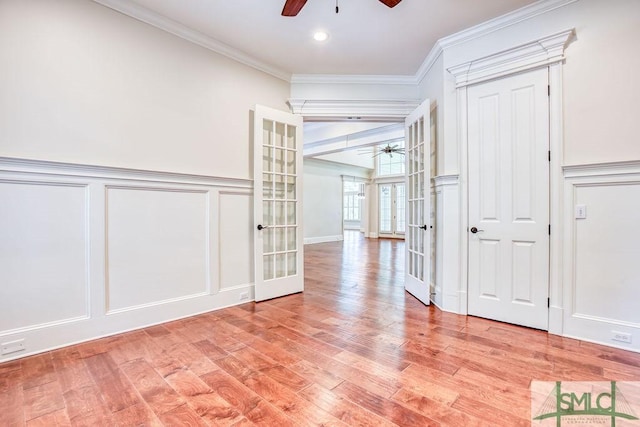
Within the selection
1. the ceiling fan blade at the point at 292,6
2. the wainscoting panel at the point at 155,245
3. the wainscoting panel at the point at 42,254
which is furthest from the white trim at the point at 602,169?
the wainscoting panel at the point at 42,254

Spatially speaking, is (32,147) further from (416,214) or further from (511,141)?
(511,141)

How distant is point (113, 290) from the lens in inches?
101

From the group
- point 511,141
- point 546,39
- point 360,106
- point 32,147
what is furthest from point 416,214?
point 32,147

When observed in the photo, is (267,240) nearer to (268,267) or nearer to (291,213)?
(268,267)

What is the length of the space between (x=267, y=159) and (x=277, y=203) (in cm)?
55

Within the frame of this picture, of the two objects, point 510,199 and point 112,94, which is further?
point 510,199

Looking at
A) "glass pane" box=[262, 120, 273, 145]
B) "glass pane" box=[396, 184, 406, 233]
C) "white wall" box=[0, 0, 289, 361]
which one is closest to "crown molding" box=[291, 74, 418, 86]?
"glass pane" box=[262, 120, 273, 145]

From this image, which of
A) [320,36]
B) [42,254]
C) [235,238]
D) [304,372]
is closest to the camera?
[304,372]

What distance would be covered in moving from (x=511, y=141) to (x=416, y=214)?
132cm

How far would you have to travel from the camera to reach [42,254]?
2.23 metres

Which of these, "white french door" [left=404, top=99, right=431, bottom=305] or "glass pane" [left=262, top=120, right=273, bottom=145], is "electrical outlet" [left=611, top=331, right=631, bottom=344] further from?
"glass pane" [left=262, top=120, right=273, bottom=145]

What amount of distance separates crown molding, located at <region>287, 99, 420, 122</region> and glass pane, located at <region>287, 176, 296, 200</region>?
2.83ft

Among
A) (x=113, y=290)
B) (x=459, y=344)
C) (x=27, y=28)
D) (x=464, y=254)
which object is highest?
(x=27, y=28)

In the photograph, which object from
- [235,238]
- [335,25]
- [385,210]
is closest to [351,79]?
[335,25]
